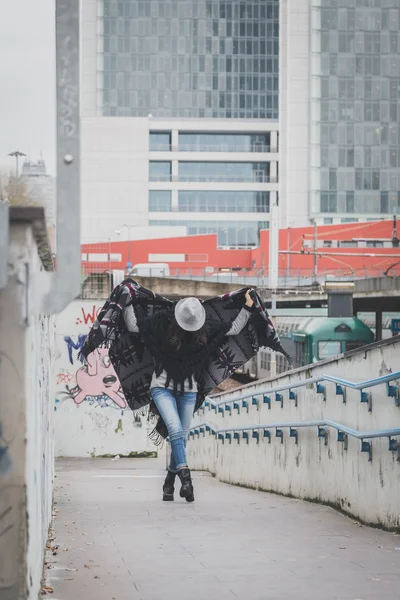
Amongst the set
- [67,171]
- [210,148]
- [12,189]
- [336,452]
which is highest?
[210,148]

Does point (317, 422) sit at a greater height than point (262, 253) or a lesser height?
lesser

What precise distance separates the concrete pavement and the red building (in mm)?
71867

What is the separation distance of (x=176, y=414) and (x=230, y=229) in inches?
4121

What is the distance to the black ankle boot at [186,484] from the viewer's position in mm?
8727

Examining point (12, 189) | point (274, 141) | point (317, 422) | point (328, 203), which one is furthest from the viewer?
point (274, 141)

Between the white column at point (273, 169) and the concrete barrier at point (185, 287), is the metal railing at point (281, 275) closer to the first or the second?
the white column at point (273, 169)

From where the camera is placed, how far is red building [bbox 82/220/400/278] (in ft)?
275

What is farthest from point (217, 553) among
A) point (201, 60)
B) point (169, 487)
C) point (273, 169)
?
point (201, 60)

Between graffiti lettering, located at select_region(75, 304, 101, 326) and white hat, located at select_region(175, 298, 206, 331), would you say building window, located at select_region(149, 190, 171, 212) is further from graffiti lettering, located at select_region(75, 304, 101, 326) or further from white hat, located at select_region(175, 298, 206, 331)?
white hat, located at select_region(175, 298, 206, 331)

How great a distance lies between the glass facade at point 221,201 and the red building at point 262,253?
1859 cm

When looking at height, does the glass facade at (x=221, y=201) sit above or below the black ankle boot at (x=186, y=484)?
above

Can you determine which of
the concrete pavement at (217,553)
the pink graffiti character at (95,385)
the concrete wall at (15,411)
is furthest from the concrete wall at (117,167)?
the concrete wall at (15,411)

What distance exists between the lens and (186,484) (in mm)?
8883

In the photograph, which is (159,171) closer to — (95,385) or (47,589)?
(95,385)
